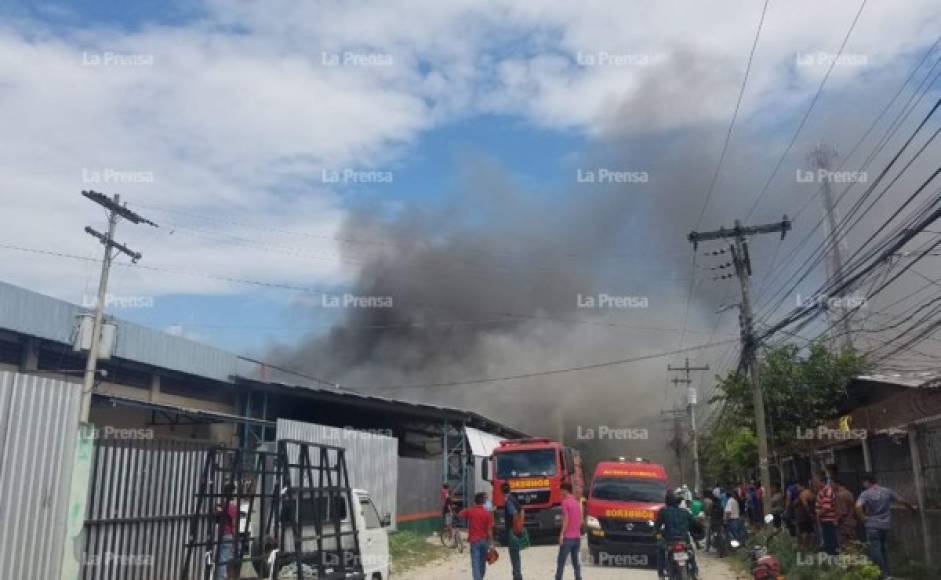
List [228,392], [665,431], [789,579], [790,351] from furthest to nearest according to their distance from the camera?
1. [665,431]
2. [228,392]
3. [790,351]
4. [789,579]

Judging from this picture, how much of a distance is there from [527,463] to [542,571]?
7.76 m

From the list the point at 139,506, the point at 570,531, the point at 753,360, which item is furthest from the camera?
the point at 753,360

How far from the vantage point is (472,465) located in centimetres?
2903

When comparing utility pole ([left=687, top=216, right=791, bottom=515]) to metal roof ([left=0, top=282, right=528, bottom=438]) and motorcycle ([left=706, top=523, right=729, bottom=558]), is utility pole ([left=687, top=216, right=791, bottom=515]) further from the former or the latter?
metal roof ([left=0, top=282, right=528, bottom=438])

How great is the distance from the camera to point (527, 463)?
23.7 metres

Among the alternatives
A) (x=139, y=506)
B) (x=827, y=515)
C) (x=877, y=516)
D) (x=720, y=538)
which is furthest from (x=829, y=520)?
(x=139, y=506)

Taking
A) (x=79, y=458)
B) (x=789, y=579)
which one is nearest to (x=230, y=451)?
(x=79, y=458)

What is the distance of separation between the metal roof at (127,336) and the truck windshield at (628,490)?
13.8m

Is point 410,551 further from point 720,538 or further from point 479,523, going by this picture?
point 479,523

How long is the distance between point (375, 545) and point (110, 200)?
44.7 feet

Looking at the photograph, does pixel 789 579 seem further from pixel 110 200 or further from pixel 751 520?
pixel 110 200

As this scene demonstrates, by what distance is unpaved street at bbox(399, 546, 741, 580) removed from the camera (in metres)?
15.1

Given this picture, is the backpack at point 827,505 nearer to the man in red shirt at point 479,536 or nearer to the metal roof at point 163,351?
the man in red shirt at point 479,536

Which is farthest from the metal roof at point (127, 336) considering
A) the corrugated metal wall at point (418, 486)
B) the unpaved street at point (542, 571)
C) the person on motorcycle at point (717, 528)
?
the person on motorcycle at point (717, 528)
